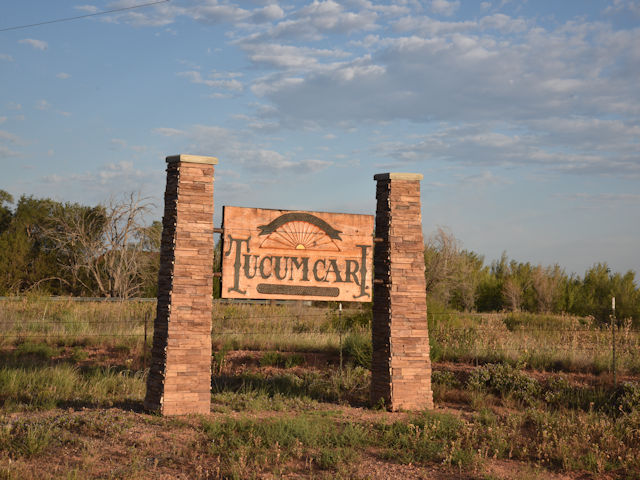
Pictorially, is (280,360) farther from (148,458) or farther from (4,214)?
(4,214)

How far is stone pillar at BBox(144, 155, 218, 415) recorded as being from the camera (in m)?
9.52

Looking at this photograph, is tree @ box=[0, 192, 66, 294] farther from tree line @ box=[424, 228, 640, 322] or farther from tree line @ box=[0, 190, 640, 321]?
tree line @ box=[424, 228, 640, 322]

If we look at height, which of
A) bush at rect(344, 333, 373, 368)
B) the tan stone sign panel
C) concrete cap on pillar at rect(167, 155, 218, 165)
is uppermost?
concrete cap on pillar at rect(167, 155, 218, 165)

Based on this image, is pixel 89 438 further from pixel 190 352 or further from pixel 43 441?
pixel 190 352

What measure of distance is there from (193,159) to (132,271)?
2085 centimetres

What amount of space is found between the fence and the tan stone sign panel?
143 inches

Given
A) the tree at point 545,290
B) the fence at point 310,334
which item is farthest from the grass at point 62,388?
the tree at point 545,290

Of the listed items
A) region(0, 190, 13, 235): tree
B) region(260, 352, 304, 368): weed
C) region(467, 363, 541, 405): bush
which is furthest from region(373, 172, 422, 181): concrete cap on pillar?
region(0, 190, 13, 235): tree

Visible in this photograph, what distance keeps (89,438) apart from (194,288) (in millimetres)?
2740

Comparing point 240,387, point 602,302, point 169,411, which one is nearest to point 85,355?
point 240,387

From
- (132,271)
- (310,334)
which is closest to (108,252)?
(132,271)

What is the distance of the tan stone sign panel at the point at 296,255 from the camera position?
10.2 m

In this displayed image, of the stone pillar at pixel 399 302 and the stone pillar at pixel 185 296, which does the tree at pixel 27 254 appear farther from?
the stone pillar at pixel 399 302

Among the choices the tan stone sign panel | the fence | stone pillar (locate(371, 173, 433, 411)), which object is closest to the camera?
the tan stone sign panel
